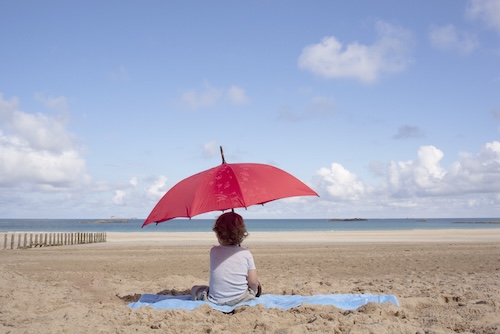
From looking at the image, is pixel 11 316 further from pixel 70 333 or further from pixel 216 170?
pixel 216 170

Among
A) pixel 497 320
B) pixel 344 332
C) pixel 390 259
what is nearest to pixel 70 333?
pixel 344 332

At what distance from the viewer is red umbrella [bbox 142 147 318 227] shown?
593 centimetres

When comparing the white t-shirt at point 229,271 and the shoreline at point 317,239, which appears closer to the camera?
the white t-shirt at point 229,271

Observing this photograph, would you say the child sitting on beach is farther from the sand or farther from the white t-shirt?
the sand

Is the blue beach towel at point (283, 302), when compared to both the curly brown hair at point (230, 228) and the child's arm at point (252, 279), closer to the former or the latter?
the child's arm at point (252, 279)

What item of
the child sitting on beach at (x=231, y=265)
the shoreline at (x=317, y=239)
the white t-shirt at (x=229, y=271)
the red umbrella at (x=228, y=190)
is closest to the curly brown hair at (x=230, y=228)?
the child sitting on beach at (x=231, y=265)

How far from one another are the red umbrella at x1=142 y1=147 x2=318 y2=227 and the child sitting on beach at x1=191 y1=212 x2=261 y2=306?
0.33 meters

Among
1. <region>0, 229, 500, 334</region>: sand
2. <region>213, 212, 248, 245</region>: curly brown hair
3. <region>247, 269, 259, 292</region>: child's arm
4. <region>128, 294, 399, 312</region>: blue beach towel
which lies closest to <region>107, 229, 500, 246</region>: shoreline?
<region>0, 229, 500, 334</region>: sand

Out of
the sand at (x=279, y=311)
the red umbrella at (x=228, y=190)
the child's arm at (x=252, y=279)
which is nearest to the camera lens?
the sand at (x=279, y=311)

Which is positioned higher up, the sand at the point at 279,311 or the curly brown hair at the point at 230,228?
the curly brown hair at the point at 230,228

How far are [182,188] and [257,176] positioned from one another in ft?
3.68

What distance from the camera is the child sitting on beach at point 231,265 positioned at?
6.20 m

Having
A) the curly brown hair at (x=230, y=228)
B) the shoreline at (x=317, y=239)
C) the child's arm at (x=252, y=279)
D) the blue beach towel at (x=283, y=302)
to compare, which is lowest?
the shoreline at (x=317, y=239)

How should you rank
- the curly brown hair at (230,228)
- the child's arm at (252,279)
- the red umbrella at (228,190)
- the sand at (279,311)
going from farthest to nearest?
the child's arm at (252,279) → the curly brown hair at (230,228) → the red umbrella at (228,190) → the sand at (279,311)
